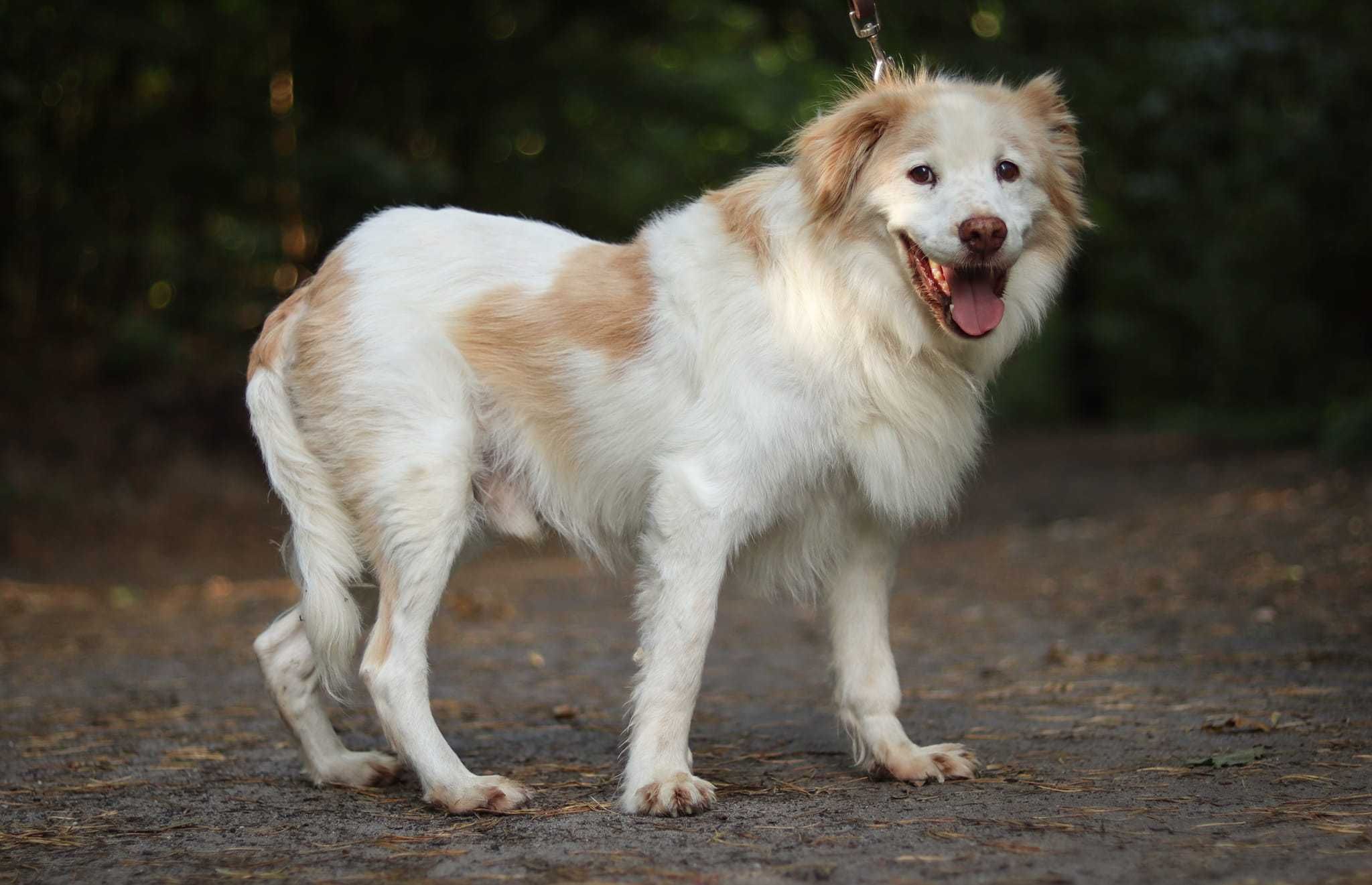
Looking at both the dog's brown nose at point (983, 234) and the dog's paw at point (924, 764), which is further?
the dog's paw at point (924, 764)

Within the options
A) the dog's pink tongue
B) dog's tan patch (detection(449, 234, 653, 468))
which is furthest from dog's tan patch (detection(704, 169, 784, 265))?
the dog's pink tongue

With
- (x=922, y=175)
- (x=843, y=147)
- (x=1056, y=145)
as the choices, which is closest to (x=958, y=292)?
(x=922, y=175)

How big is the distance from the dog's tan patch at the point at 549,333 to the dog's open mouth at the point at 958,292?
0.78 meters

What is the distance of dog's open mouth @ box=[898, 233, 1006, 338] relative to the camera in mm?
3639

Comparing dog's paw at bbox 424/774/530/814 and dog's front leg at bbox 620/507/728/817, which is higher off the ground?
dog's front leg at bbox 620/507/728/817

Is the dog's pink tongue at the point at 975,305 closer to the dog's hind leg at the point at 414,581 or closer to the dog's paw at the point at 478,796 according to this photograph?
the dog's hind leg at the point at 414,581

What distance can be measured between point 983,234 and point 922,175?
1.00ft

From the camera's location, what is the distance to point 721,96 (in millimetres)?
15234

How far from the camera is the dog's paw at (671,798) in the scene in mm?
→ 3449

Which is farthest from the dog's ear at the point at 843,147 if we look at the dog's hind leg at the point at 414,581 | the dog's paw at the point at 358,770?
the dog's paw at the point at 358,770

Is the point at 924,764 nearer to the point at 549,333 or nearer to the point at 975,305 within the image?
the point at 975,305

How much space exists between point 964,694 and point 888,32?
8521 millimetres

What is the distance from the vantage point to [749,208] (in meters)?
3.98

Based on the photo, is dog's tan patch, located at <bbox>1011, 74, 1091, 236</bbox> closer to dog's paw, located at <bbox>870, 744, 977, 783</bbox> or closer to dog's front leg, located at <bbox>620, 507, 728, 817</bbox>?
dog's front leg, located at <bbox>620, 507, 728, 817</bbox>
